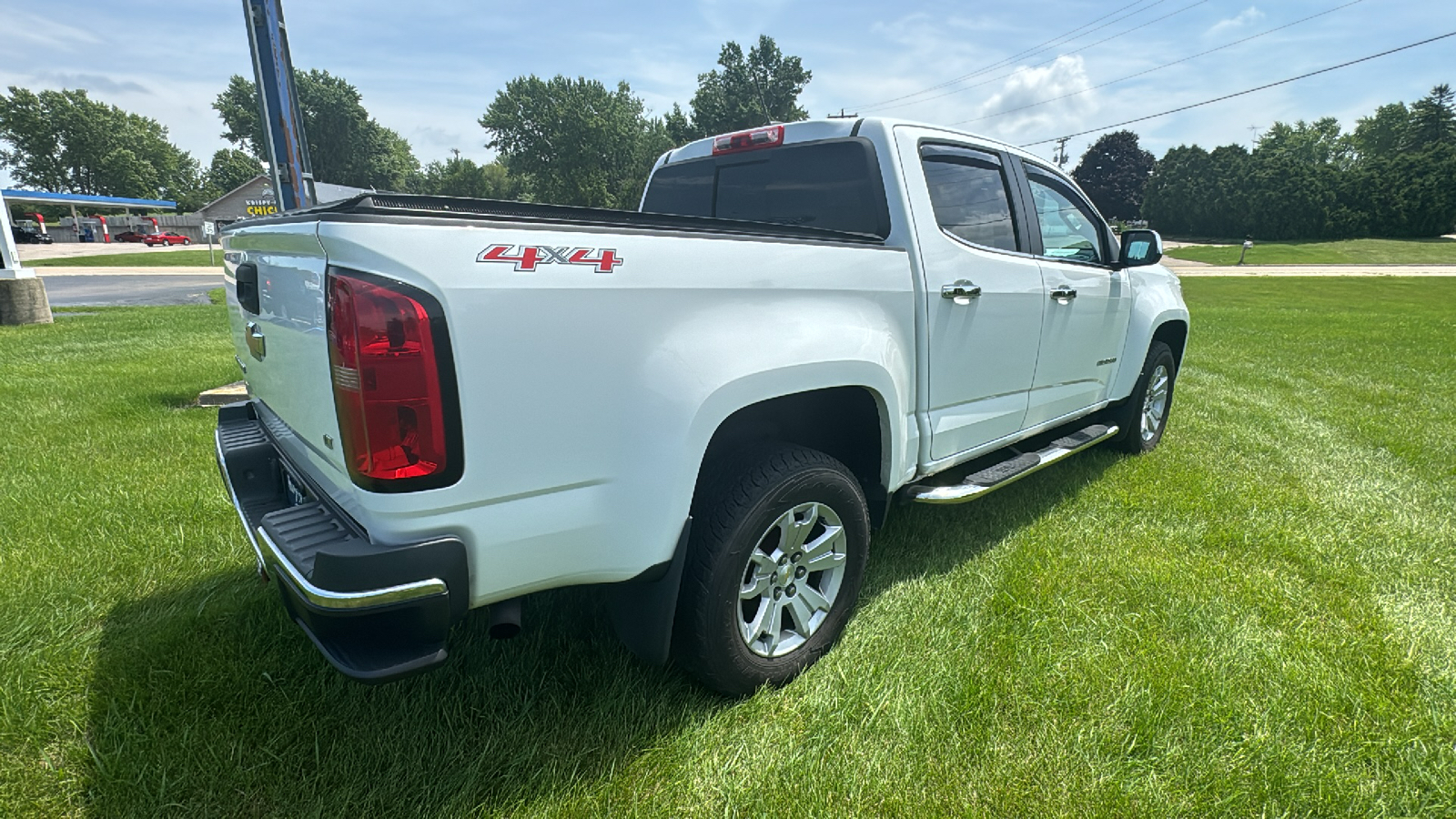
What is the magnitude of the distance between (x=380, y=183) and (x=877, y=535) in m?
93.6

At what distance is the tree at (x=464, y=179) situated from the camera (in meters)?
88.9

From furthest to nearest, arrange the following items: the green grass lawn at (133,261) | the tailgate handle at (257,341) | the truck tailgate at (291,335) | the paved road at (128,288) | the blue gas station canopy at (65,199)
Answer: the blue gas station canopy at (65,199) → the green grass lawn at (133,261) → the paved road at (128,288) → the tailgate handle at (257,341) → the truck tailgate at (291,335)

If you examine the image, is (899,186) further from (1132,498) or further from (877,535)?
(1132,498)

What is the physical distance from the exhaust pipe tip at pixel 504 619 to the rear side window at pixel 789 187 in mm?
1877

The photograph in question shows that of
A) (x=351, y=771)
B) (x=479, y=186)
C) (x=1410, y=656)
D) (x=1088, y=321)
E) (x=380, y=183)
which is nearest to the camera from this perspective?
(x=351, y=771)

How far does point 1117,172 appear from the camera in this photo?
7019cm

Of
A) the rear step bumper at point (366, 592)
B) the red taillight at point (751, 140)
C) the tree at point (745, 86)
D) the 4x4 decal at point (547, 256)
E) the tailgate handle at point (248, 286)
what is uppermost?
the tree at point (745, 86)

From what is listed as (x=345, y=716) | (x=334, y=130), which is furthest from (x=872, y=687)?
(x=334, y=130)

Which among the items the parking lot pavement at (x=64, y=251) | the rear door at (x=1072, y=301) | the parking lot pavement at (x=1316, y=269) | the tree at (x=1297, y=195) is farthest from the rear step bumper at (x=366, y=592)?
the tree at (x=1297, y=195)

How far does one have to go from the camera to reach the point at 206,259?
38281mm

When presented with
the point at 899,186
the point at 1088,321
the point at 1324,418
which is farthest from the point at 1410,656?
the point at 1324,418

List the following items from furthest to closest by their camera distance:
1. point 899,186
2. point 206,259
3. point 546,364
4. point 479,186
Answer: point 479,186 → point 206,259 → point 899,186 → point 546,364

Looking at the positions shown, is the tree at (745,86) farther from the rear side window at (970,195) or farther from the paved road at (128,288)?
the rear side window at (970,195)

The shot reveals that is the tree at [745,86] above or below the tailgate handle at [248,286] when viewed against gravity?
above
